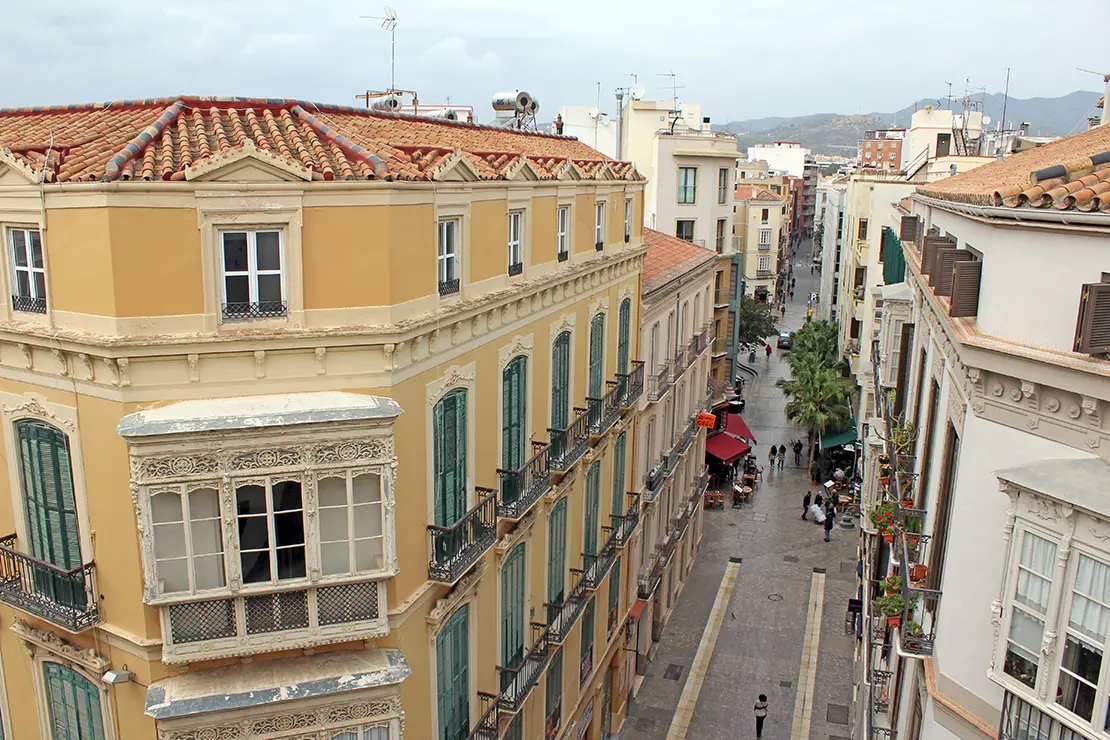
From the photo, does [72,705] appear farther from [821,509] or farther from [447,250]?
[821,509]

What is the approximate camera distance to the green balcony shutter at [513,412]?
55.6ft

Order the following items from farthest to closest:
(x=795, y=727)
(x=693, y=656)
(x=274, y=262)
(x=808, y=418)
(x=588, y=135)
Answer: (x=588, y=135), (x=808, y=418), (x=693, y=656), (x=795, y=727), (x=274, y=262)

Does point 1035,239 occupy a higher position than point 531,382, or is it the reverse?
point 1035,239

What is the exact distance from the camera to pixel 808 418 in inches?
1868

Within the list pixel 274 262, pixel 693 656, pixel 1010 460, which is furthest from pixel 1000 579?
pixel 693 656

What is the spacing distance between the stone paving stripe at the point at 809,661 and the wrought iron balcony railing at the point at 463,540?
1616cm

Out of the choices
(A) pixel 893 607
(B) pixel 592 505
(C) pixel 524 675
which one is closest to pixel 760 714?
(B) pixel 592 505

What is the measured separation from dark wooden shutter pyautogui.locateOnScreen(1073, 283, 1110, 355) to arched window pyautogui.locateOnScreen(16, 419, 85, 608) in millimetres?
12445

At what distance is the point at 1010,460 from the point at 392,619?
8.47 meters

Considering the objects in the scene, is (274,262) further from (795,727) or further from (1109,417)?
(795,727)

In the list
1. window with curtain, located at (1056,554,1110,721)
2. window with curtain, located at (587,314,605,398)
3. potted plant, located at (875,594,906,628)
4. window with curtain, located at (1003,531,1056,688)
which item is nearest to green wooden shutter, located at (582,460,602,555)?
window with curtain, located at (587,314,605,398)

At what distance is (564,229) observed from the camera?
64.8ft

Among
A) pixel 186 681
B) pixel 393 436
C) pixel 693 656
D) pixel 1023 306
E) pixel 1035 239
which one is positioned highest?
pixel 1035 239

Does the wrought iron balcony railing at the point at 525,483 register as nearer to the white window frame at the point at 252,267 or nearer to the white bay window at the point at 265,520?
the white bay window at the point at 265,520
